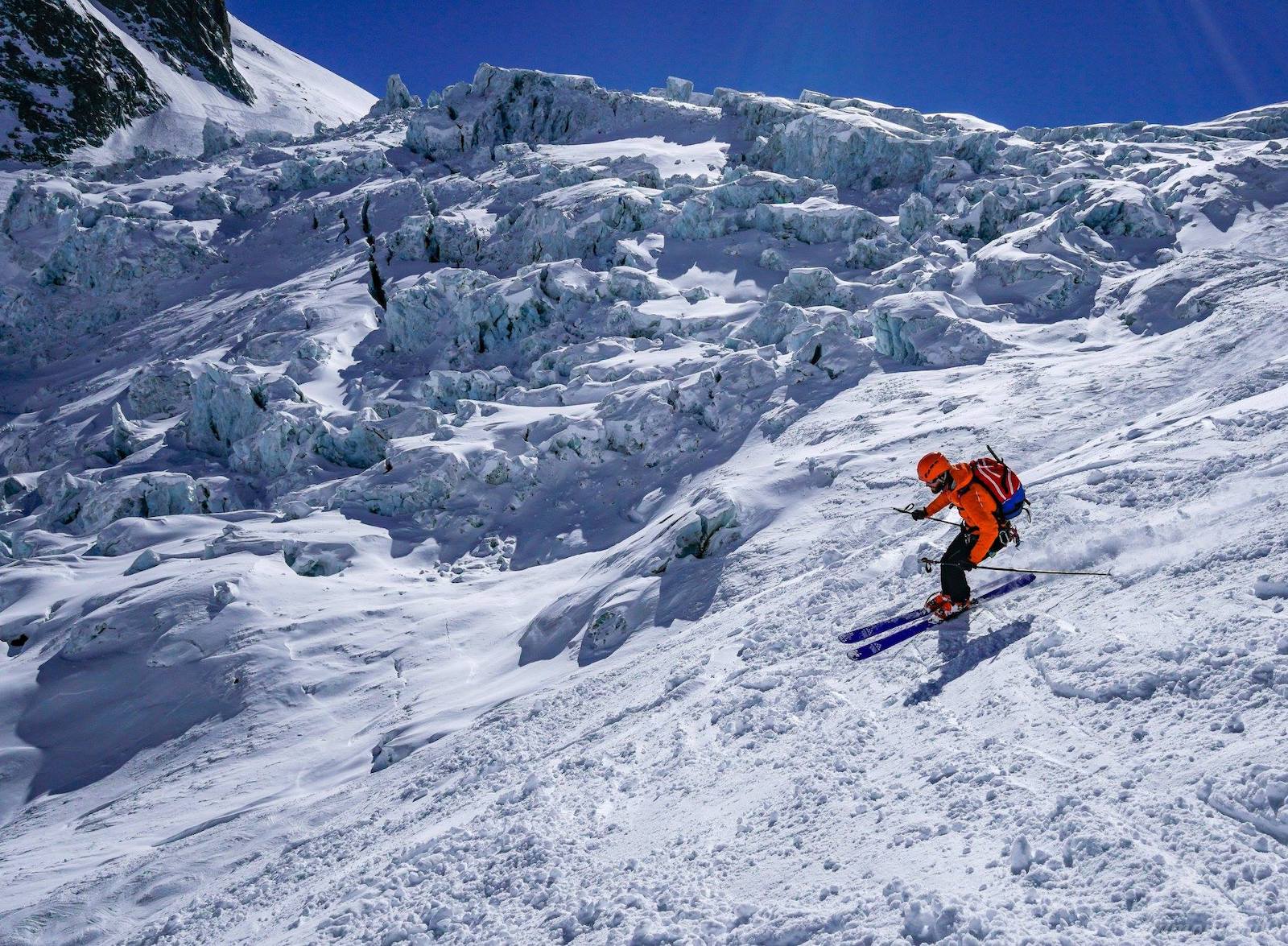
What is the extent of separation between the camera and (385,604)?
45.0 ft

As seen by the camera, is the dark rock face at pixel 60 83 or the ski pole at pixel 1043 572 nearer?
the ski pole at pixel 1043 572

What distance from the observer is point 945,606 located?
639 cm

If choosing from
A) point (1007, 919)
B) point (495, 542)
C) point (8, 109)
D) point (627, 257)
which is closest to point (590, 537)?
point (495, 542)

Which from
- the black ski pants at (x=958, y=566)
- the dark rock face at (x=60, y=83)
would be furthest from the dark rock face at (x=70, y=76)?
the black ski pants at (x=958, y=566)

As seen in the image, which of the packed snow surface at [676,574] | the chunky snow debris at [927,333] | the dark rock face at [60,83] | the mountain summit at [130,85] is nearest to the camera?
the packed snow surface at [676,574]

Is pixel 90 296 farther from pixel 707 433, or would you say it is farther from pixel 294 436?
pixel 707 433

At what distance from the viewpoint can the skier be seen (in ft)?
21.0

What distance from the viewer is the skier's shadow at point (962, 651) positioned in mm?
5375

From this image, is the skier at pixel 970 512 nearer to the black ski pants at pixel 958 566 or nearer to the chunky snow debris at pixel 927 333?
the black ski pants at pixel 958 566

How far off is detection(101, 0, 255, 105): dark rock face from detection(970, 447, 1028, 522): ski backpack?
9359 cm

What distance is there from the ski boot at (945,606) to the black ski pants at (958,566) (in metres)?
0.03

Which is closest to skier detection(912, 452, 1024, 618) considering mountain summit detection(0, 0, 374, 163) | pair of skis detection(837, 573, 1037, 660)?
pair of skis detection(837, 573, 1037, 660)

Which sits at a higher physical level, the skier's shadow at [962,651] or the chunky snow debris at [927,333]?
the chunky snow debris at [927,333]

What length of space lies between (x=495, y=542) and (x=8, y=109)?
74.3 m
